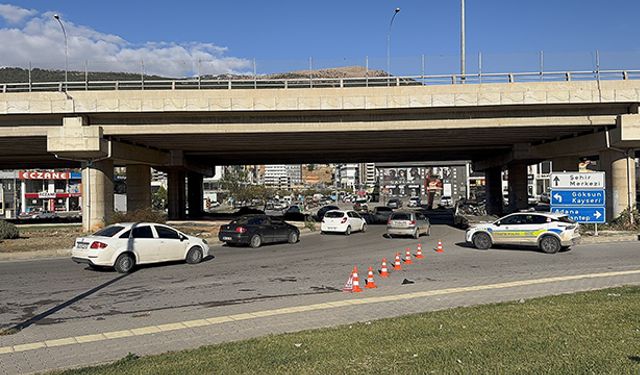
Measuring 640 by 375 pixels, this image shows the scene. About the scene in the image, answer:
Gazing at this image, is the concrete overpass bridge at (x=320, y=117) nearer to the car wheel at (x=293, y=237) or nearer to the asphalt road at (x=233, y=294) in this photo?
the car wheel at (x=293, y=237)

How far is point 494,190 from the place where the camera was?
199 feet

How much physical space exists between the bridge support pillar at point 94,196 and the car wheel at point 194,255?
1668cm

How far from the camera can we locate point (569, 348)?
6.66m

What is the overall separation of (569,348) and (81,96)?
1132 inches

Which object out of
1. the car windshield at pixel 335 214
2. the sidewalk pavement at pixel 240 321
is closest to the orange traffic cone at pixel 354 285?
the sidewalk pavement at pixel 240 321

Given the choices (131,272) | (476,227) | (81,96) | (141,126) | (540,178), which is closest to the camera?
(131,272)

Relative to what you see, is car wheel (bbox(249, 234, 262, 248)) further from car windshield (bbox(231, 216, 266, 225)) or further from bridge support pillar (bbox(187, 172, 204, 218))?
bridge support pillar (bbox(187, 172, 204, 218))

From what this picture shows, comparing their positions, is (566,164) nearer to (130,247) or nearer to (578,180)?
(578,180)

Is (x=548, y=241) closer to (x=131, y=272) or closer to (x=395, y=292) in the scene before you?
(x=395, y=292)

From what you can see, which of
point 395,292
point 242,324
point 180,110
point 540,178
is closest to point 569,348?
point 242,324

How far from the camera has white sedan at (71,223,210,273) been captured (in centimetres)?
1593

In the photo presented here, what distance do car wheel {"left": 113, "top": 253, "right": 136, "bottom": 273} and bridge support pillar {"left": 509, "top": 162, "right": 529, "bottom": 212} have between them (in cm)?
4122

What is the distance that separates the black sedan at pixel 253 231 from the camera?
2464cm

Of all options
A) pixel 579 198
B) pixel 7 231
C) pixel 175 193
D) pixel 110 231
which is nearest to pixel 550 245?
pixel 579 198
